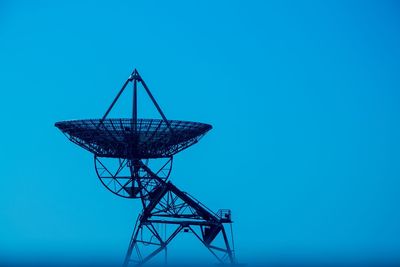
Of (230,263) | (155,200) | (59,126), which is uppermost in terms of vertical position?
(59,126)

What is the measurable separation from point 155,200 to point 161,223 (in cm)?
192

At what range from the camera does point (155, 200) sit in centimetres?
5594

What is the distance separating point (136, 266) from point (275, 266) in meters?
26.7

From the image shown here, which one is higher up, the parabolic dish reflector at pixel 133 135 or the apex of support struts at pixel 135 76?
the apex of support struts at pixel 135 76

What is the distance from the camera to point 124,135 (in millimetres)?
51688

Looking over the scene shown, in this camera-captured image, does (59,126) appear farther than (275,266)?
No

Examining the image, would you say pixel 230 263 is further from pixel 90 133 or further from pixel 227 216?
pixel 90 133

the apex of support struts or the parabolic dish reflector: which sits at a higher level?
the apex of support struts

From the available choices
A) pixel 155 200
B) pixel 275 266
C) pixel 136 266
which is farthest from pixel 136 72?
pixel 275 266

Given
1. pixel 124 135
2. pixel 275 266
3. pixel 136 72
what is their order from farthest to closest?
pixel 275 266
pixel 136 72
pixel 124 135

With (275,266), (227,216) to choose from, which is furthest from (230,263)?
(275,266)

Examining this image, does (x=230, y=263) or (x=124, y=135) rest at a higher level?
(x=124, y=135)

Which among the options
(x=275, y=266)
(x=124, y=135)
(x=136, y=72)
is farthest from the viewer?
(x=275, y=266)

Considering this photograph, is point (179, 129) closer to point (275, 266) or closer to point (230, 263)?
point (230, 263)
